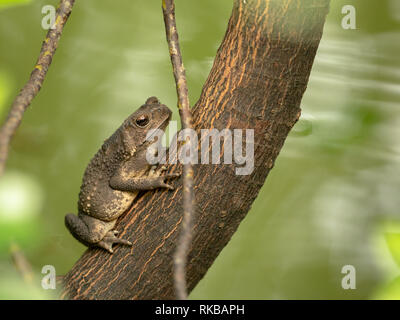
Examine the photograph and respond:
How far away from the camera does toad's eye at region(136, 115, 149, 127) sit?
4.51ft

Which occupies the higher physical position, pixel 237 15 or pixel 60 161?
pixel 60 161

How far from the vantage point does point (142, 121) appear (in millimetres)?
1385

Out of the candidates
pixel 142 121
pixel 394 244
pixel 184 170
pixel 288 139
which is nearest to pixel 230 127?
pixel 184 170

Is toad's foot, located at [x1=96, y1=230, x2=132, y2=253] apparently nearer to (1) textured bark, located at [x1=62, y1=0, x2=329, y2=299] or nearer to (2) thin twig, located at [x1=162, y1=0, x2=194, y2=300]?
(1) textured bark, located at [x1=62, y1=0, x2=329, y2=299]

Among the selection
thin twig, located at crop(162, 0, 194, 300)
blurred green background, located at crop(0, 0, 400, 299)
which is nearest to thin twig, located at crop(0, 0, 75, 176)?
thin twig, located at crop(162, 0, 194, 300)

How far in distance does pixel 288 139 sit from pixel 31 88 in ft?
5.77

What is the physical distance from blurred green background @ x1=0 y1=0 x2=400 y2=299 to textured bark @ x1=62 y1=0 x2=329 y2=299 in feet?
3.77

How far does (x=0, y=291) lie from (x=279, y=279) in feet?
6.81

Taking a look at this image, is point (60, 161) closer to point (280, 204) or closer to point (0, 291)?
point (280, 204)

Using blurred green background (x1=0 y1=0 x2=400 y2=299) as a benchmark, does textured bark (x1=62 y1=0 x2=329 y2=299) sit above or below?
below

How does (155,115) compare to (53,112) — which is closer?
(155,115)

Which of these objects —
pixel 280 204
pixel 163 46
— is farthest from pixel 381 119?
pixel 163 46

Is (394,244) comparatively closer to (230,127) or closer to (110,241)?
(230,127)

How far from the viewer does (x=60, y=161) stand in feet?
8.05
